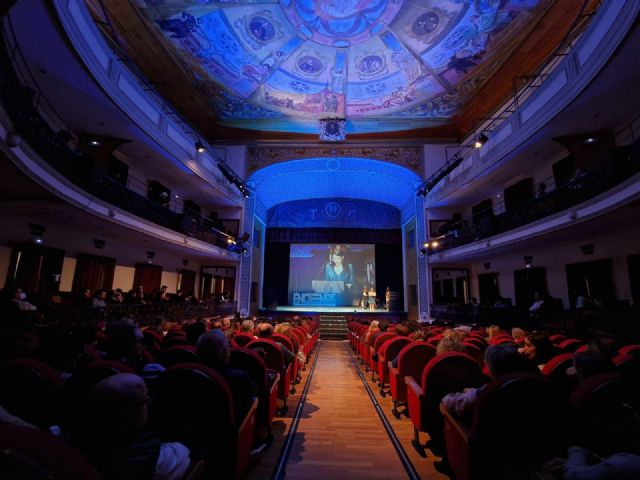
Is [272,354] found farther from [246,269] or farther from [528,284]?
[246,269]

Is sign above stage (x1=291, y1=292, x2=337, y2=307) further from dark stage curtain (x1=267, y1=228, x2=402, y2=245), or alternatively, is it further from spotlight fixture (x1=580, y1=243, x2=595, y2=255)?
spotlight fixture (x1=580, y1=243, x2=595, y2=255)

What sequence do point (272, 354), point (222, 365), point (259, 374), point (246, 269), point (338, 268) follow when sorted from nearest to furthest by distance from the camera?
1. point (222, 365)
2. point (259, 374)
3. point (272, 354)
4. point (246, 269)
5. point (338, 268)

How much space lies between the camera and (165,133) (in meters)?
10.6

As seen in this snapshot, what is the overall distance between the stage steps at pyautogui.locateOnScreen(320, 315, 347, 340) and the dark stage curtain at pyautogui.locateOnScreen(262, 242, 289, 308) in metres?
5.85

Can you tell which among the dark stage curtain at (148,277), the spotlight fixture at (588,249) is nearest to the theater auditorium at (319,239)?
the dark stage curtain at (148,277)

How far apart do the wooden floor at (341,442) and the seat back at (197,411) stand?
37.1 inches

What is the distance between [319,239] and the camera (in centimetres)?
2039

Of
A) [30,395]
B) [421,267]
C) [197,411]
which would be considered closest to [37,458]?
[197,411]

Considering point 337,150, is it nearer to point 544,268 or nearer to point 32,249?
point 544,268

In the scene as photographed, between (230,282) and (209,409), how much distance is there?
1650 centimetres

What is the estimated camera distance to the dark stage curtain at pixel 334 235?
2034 centimetres

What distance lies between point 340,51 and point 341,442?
13876 mm

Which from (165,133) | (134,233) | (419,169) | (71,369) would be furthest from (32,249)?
(419,169)

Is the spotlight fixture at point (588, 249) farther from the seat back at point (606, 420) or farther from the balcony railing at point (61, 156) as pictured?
the balcony railing at point (61, 156)
